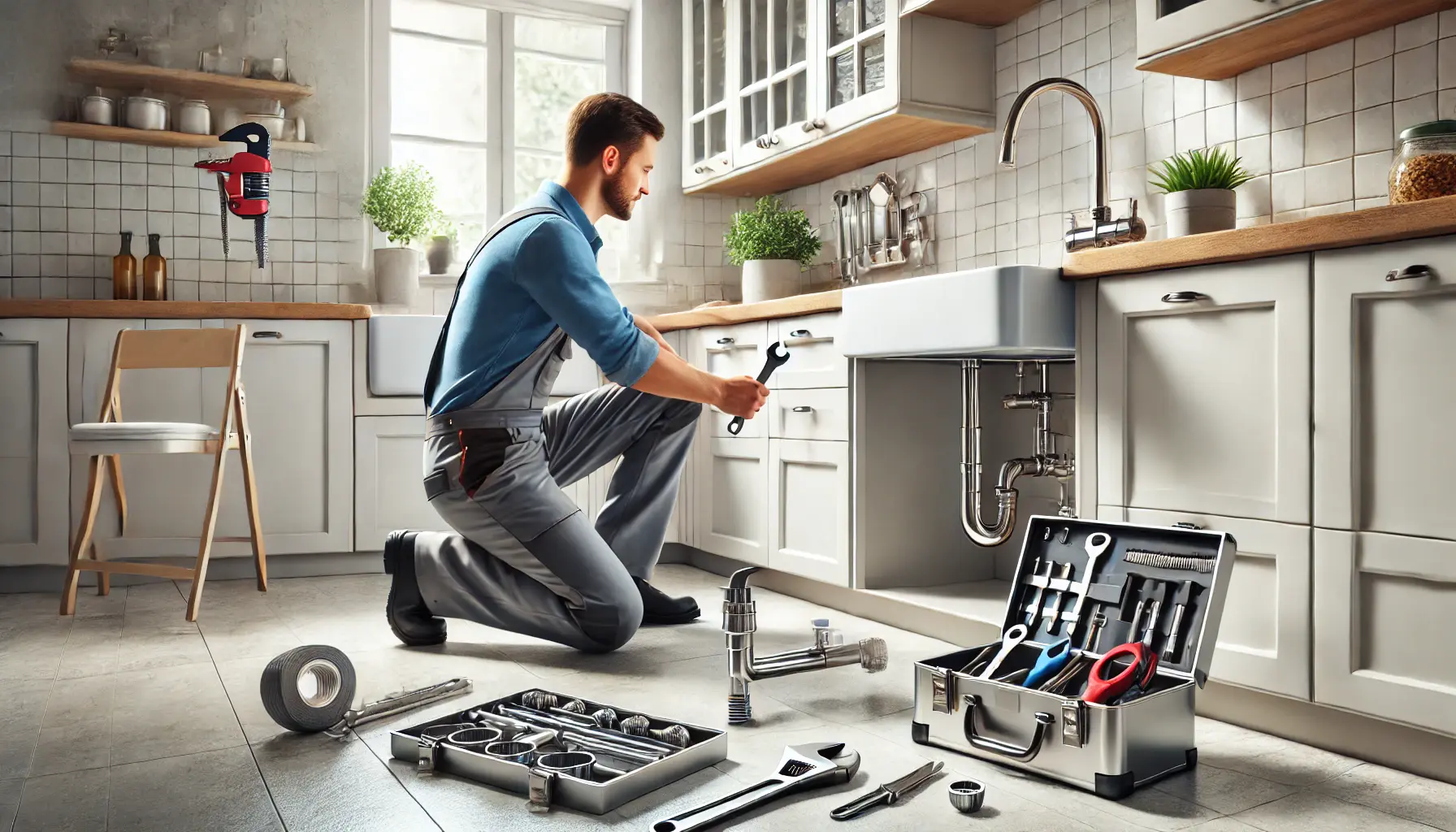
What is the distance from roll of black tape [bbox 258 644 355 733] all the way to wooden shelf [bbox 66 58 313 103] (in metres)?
2.83

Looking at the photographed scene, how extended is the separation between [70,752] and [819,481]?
6.13 ft

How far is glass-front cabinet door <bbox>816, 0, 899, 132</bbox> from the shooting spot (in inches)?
124

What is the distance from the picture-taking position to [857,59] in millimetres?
3293

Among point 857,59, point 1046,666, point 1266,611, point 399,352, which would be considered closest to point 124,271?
point 399,352

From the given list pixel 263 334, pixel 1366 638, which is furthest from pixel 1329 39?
pixel 263 334

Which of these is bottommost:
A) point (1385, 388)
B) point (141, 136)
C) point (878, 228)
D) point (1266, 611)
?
point (1266, 611)

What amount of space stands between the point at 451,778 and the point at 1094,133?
2013 millimetres

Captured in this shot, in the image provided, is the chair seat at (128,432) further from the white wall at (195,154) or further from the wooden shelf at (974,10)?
the wooden shelf at (974,10)

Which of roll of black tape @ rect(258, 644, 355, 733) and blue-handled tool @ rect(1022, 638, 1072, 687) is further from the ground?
blue-handled tool @ rect(1022, 638, 1072, 687)

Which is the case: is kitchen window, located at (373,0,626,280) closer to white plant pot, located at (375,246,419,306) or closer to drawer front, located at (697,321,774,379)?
white plant pot, located at (375,246,419,306)

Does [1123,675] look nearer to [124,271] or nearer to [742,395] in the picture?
[742,395]

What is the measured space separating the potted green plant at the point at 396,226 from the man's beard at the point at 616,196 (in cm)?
177

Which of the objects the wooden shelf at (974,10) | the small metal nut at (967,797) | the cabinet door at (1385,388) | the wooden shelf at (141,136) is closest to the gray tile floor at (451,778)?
the small metal nut at (967,797)

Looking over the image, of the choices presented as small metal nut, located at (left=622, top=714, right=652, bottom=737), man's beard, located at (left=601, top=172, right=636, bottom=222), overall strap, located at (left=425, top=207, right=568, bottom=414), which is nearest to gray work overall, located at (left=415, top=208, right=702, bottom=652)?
overall strap, located at (left=425, top=207, right=568, bottom=414)
